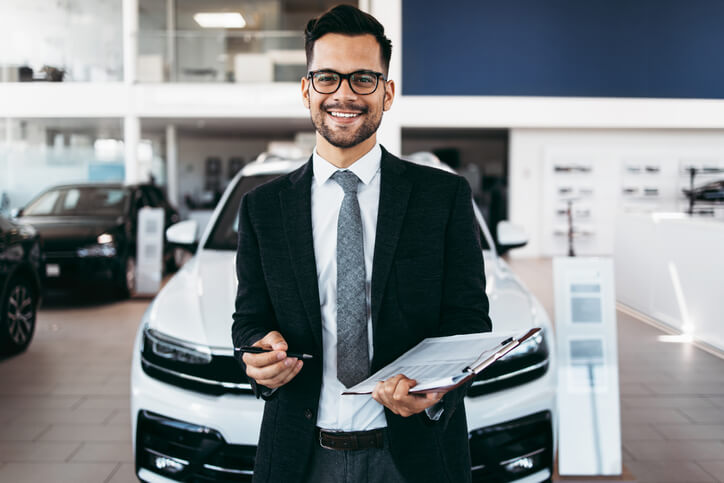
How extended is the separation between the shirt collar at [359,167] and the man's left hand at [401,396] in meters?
0.49

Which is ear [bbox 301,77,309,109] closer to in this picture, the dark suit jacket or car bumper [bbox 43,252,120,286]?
the dark suit jacket

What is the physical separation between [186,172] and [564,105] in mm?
14636

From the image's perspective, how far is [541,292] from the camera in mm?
8992

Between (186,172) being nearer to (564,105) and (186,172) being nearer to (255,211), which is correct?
(564,105)

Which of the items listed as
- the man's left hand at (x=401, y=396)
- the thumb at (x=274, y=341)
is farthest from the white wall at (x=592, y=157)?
the man's left hand at (x=401, y=396)

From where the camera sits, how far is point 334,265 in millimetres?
1382

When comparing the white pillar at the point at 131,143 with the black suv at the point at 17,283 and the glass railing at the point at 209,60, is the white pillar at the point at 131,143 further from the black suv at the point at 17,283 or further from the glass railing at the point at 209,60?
the black suv at the point at 17,283

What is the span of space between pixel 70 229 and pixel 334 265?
729 cm

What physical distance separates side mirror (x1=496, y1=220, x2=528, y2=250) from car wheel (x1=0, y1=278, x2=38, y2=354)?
4.00m

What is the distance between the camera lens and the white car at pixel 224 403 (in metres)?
2.29

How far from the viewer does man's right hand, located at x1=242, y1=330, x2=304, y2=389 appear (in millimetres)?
1221

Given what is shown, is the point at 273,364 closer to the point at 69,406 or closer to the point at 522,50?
the point at 69,406

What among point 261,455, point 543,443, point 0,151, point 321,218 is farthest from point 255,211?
point 0,151

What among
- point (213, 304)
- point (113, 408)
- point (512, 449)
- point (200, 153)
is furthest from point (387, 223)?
point (200, 153)
